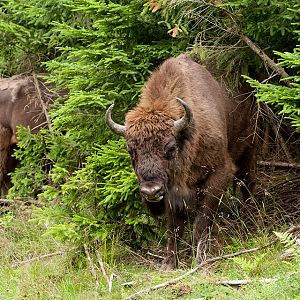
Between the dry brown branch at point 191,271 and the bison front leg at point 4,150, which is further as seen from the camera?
the bison front leg at point 4,150

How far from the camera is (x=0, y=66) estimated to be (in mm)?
13312

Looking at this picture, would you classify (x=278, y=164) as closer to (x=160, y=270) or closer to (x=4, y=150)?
(x=160, y=270)

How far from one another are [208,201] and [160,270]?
1.13 metres

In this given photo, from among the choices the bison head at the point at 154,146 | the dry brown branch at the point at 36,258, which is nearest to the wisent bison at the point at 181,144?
the bison head at the point at 154,146

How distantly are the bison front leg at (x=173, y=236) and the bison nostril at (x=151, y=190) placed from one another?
83cm

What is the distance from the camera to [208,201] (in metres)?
8.37

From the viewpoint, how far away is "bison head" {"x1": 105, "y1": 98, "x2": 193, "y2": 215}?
7445 mm

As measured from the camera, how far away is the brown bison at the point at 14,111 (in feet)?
42.2

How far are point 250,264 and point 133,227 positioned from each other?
8.33ft

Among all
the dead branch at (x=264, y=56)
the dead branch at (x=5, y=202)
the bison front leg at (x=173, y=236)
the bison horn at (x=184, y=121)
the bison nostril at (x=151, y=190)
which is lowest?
the dead branch at (x=5, y=202)

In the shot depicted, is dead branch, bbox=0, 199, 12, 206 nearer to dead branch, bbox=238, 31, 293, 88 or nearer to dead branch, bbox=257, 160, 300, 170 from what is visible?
dead branch, bbox=257, 160, 300, 170

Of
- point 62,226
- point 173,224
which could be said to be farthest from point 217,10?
point 62,226

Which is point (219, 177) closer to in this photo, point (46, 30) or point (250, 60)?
point (250, 60)

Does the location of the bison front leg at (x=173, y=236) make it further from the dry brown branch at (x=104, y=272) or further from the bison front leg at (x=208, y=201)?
the dry brown branch at (x=104, y=272)
